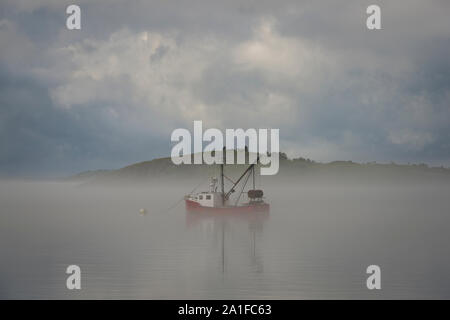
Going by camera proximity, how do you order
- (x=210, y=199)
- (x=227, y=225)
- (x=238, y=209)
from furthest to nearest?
(x=238, y=209) < (x=210, y=199) < (x=227, y=225)

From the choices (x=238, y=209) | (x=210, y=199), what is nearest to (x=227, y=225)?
(x=210, y=199)

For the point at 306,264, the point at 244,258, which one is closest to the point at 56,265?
the point at 244,258

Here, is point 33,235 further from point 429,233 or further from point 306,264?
point 429,233

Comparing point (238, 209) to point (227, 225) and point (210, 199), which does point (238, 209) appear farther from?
point (227, 225)

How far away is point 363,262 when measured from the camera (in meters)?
43.8

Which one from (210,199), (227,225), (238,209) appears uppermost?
(210,199)

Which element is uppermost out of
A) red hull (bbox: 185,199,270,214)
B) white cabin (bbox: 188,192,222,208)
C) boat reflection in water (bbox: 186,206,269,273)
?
white cabin (bbox: 188,192,222,208)

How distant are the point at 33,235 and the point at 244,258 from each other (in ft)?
107

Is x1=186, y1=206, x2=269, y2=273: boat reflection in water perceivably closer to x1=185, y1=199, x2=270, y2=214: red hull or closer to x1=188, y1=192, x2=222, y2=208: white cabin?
x1=185, y1=199, x2=270, y2=214: red hull

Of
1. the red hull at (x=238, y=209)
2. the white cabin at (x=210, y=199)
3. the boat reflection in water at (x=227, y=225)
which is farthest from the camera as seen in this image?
the white cabin at (x=210, y=199)

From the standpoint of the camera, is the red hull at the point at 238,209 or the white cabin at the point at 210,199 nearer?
the red hull at the point at 238,209

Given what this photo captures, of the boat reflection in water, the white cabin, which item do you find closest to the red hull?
the boat reflection in water

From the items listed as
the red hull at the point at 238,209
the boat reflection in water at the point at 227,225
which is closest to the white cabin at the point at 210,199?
the red hull at the point at 238,209

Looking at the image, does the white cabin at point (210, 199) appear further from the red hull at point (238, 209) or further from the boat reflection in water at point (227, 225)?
the boat reflection in water at point (227, 225)
